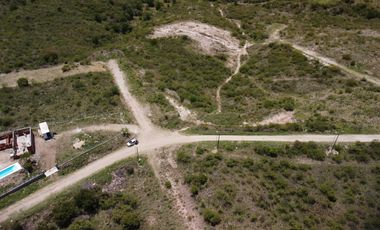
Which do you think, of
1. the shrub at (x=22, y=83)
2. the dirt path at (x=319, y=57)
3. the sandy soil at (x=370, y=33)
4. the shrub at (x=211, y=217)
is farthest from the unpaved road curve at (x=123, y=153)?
the sandy soil at (x=370, y=33)

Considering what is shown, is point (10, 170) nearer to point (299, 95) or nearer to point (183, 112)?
point (183, 112)

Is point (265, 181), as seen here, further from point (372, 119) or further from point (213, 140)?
point (372, 119)

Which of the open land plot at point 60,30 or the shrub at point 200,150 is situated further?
the open land plot at point 60,30

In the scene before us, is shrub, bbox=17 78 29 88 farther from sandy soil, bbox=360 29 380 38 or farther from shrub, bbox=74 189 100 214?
sandy soil, bbox=360 29 380 38

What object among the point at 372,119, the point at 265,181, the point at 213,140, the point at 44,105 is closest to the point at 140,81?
the point at 44,105

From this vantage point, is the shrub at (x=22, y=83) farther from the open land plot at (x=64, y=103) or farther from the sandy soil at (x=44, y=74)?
the sandy soil at (x=44, y=74)

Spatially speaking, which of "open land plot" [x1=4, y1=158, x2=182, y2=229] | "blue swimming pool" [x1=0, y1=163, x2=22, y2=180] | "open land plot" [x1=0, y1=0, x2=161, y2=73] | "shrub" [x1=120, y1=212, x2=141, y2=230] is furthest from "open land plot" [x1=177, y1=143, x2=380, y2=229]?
"open land plot" [x1=0, y1=0, x2=161, y2=73]
